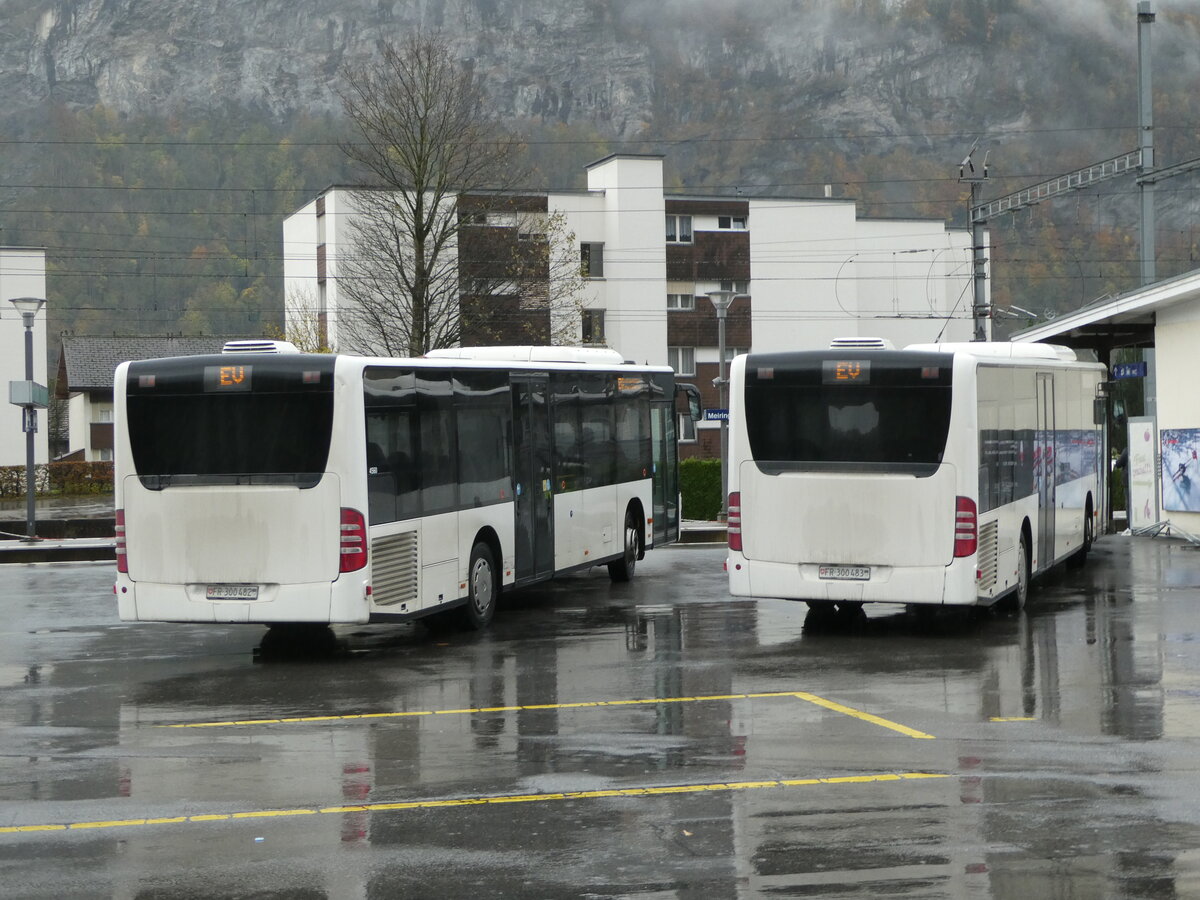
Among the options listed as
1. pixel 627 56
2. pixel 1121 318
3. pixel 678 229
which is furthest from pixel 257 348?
pixel 627 56

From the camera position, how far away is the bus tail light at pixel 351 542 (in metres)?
15.4

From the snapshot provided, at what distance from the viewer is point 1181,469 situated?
29.0m

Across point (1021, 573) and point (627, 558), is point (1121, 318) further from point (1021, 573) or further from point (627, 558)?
point (1021, 573)

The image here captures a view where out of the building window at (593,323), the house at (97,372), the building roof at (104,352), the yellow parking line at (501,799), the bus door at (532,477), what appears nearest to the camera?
the yellow parking line at (501,799)

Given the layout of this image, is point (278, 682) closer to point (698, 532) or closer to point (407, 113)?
point (698, 532)

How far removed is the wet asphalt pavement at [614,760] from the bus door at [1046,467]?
1829 mm

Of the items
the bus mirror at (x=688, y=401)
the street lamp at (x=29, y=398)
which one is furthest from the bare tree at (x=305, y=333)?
the bus mirror at (x=688, y=401)

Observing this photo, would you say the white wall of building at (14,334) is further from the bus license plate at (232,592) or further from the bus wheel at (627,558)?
the bus license plate at (232,592)

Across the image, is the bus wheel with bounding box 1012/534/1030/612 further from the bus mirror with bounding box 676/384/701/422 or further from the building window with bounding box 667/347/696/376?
the building window with bounding box 667/347/696/376

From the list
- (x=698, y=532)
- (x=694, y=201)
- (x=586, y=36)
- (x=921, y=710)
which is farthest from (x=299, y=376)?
(x=586, y=36)

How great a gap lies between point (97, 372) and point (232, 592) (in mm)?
74742

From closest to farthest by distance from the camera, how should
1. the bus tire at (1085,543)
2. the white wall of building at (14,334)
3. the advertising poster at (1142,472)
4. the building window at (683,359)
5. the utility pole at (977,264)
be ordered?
1. the bus tire at (1085,543)
2. the advertising poster at (1142,472)
3. the utility pole at (977,264)
4. the building window at (683,359)
5. the white wall of building at (14,334)

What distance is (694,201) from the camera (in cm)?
7394

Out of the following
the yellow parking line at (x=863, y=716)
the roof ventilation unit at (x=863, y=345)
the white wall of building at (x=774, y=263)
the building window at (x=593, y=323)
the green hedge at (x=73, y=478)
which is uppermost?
the white wall of building at (x=774, y=263)
